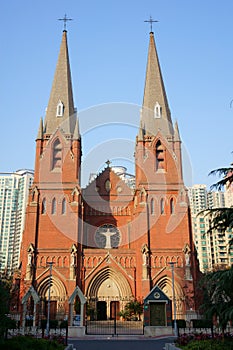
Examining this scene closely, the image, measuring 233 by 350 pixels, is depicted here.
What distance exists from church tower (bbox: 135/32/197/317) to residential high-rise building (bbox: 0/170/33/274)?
245 ft

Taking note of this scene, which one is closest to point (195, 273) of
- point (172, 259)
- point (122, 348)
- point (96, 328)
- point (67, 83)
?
point (172, 259)

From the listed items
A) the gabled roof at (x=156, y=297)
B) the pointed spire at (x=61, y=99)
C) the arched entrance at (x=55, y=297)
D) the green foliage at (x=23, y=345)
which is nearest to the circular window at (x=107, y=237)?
the arched entrance at (x=55, y=297)

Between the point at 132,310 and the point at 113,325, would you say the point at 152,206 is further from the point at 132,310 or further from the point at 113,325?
the point at 113,325

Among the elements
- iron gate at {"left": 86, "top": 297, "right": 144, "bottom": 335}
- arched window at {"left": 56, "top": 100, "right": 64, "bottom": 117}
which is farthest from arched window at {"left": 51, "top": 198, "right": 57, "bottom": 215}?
arched window at {"left": 56, "top": 100, "right": 64, "bottom": 117}

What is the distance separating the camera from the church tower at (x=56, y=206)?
35094mm

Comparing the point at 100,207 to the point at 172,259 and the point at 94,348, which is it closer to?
the point at 172,259

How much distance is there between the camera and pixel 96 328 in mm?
30812

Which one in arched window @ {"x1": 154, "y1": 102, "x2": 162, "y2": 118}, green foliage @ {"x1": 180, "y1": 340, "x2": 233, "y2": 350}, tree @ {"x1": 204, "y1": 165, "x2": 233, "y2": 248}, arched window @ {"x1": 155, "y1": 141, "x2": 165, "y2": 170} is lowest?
green foliage @ {"x1": 180, "y1": 340, "x2": 233, "y2": 350}

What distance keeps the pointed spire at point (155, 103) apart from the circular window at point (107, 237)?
11.5 meters

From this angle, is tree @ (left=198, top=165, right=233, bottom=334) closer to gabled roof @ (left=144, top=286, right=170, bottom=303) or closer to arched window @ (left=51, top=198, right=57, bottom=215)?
gabled roof @ (left=144, top=286, right=170, bottom=303)

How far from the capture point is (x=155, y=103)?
43.8 m

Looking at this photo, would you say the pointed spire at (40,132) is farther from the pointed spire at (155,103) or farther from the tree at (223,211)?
the tree at (223,211)

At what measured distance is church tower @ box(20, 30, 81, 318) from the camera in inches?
1382

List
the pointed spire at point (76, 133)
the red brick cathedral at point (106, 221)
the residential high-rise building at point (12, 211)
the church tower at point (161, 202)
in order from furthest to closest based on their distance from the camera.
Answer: the residential high-rise building at point (12, 211), the pointed spire at point (76, 133), the church tower at point (161, 202), the red brick cathedral at point (106, 221)
